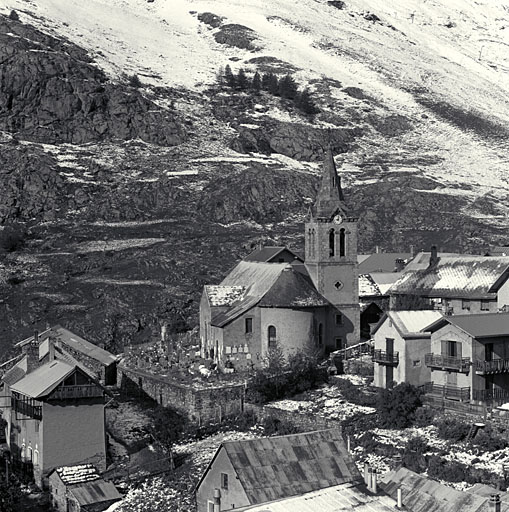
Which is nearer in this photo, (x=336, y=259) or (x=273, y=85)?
(x=336, y=259)

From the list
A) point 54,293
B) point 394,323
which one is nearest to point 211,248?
point 54,293

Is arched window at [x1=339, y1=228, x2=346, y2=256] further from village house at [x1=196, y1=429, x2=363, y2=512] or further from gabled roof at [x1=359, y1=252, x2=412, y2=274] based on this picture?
village house at [x1=196, y1=429, x2=363, y2=512]

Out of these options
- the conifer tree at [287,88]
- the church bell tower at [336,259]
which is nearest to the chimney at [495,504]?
the church bell tower at [336,259]

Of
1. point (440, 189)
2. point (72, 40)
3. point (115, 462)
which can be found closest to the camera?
point (115, 462)

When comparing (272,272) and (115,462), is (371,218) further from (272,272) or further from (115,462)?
(115,462)

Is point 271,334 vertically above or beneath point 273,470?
above

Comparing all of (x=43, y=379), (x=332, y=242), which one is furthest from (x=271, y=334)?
(x=43, y=379)

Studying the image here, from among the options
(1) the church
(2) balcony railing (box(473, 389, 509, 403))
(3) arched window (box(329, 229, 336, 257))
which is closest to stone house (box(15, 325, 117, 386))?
(1) the church

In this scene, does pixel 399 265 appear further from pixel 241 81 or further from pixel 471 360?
pixel 241 81
